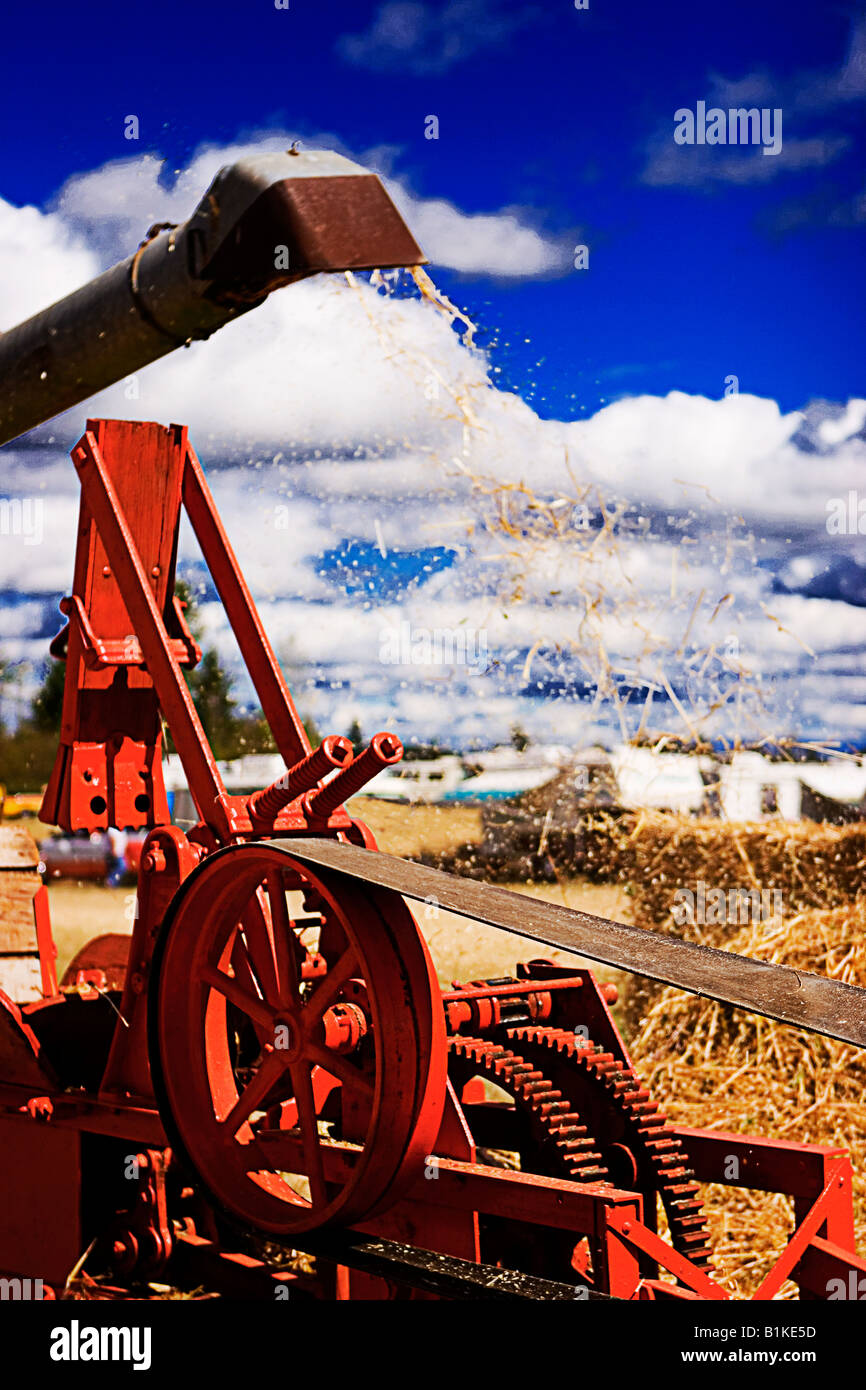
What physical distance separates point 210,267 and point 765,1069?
3547mm

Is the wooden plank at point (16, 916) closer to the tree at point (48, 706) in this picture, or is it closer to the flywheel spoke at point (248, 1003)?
the flywheel spoke at point (248, 1003)

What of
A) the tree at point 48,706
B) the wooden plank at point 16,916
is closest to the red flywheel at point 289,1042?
the wooden plank at point 16,916

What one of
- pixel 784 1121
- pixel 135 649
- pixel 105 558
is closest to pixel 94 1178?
pixel 135 649

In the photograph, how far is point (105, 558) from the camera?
307cm

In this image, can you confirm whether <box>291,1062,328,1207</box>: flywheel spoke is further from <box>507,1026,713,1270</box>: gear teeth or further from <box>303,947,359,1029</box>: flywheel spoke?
<box>507,1026,713,1270</box>: gear teeth

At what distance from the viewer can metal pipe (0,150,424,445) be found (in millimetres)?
1748

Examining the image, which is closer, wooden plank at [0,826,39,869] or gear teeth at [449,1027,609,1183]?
gear teeth at [449,1027,609,1183]

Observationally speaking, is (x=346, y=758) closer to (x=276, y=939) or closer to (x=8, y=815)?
(x=276, y=939)

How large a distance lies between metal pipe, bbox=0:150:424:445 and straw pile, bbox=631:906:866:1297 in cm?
274

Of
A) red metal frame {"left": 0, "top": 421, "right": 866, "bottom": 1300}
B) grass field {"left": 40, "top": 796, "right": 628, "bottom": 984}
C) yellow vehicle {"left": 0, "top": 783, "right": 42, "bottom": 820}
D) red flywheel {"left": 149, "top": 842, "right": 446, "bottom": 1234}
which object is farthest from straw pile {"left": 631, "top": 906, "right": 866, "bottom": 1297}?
yellow vehicle {"left": 0, "top": 783, "right": 42, "bottom": 820}

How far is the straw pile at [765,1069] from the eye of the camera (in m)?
4.00
